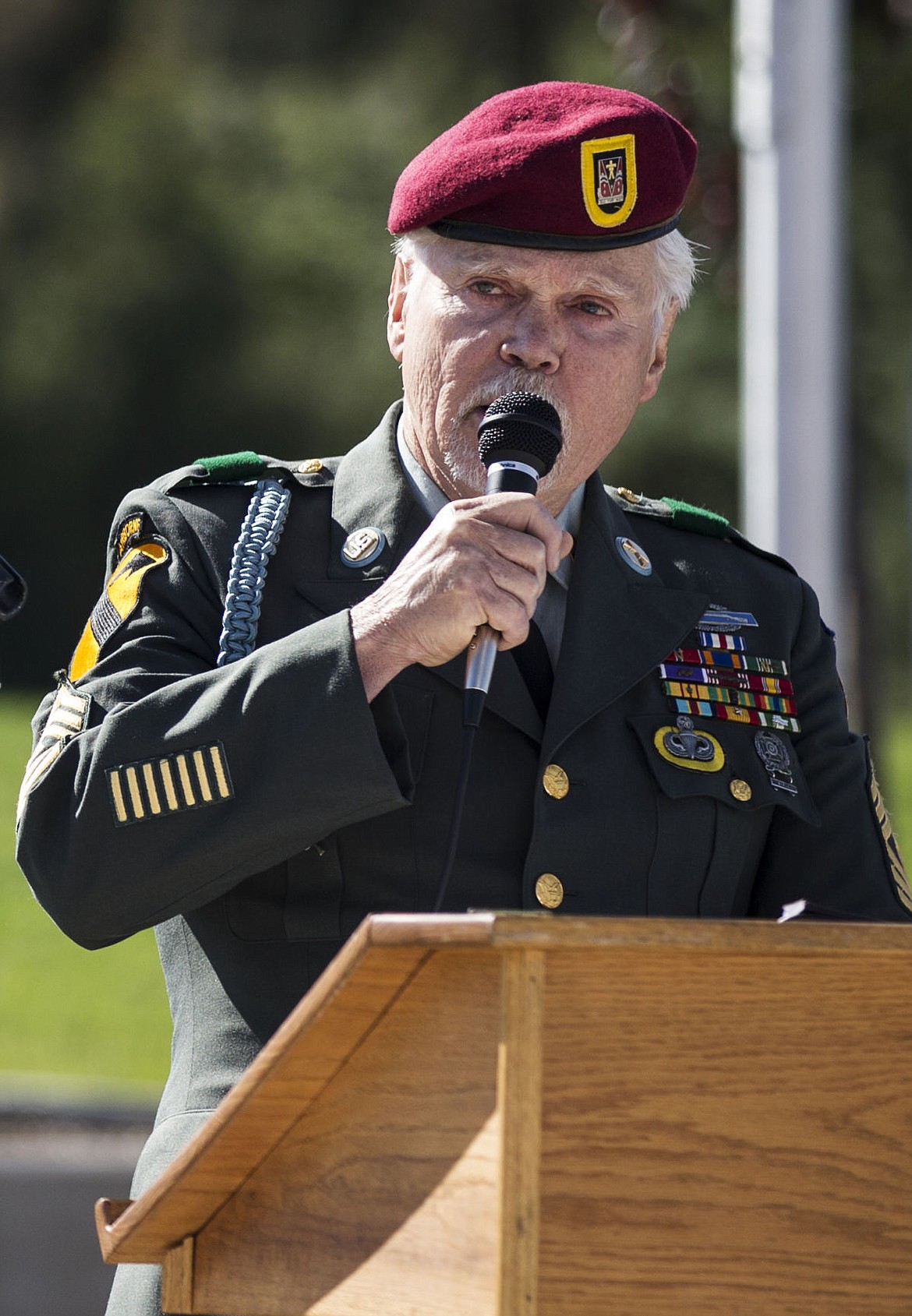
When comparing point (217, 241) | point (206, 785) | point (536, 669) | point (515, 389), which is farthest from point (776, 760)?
point (217, 241)

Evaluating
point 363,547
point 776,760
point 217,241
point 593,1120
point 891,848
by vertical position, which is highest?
point 363,547

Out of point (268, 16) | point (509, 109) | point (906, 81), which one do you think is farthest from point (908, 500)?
point (509, 109)

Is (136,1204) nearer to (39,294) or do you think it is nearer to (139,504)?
(139,504)

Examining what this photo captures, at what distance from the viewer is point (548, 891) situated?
2072 mm

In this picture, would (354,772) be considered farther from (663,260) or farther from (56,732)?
(663,260)

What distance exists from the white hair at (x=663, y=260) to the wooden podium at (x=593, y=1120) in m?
1.12

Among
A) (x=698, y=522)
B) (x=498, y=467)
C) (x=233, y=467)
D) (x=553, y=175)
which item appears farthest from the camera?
(x=698, y=522)

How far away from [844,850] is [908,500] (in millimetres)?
19932

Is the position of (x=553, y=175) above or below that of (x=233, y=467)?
above

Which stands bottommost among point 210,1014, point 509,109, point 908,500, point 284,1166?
point 908,500

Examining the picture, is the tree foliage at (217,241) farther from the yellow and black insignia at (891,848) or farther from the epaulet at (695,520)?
the yellow and black insignia at (891,848)

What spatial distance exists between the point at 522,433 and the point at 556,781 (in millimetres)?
382

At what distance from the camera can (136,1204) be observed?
1.57 meters

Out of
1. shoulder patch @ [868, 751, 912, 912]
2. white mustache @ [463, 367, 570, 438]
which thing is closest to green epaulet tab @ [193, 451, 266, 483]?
white mustache @ [463, 367, 570, 438]
